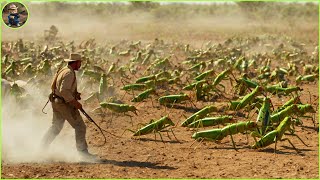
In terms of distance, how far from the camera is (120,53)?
19156mm

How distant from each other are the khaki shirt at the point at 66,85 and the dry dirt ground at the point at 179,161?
1.03 meters

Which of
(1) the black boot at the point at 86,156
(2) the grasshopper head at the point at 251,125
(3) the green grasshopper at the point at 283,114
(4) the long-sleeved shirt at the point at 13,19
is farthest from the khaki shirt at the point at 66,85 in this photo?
(4) the long-sleeved shirt at the point at 13,19

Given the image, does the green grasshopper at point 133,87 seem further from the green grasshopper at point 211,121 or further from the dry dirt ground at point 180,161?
the green grasshopper at point 211,121

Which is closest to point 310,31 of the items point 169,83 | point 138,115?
point 169,83

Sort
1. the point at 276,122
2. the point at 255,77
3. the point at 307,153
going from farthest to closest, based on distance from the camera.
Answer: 1. the point at 255,77
2. the point at 276,122
3. the point at 307,153

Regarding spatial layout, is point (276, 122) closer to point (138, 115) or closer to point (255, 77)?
point (138, 115)

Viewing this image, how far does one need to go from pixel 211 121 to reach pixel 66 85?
282 cm

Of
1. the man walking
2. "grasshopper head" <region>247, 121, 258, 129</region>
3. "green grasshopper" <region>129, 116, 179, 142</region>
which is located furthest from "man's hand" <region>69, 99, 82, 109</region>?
"grasshopper head" <region>247, 121, 258, 129</region>

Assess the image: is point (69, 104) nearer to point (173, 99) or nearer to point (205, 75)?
point (173, 99)

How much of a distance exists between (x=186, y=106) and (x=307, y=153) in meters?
4.18

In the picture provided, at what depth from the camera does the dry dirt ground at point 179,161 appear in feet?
21.5

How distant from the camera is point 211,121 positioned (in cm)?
855

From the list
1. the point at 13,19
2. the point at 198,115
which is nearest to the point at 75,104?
the point at 198,115

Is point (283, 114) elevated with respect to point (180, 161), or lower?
elevated
